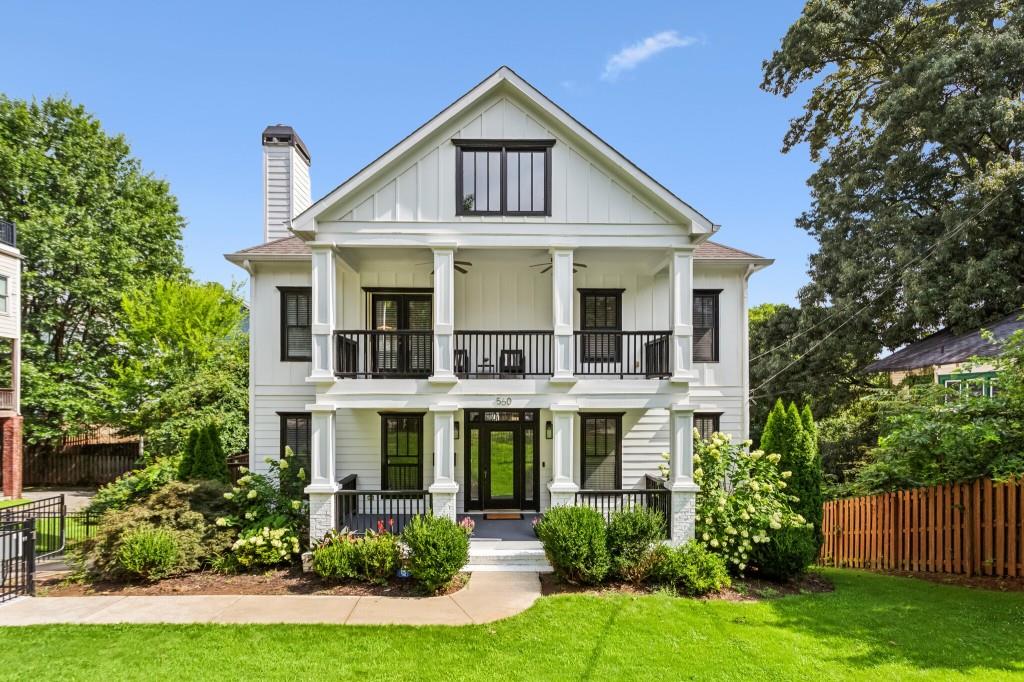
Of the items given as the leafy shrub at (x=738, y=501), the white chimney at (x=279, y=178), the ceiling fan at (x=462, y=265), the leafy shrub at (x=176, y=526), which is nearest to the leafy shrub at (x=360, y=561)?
the leafy shrub at (x=176, y=526)

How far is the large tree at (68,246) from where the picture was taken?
2208cm

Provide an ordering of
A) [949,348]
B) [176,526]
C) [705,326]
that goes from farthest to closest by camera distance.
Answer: [949,348] → [705,326] → [176,526]

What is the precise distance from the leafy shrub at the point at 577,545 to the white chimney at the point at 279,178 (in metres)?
10.6

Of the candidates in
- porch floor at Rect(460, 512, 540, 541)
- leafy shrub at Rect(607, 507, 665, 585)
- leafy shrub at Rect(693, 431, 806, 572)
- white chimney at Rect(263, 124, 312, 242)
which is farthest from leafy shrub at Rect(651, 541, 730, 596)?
white chimney at Rect(263, 124, 312, 242)

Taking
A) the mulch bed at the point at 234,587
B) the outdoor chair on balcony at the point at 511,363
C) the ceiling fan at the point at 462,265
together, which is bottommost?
the mulch bed at the point at 234,587

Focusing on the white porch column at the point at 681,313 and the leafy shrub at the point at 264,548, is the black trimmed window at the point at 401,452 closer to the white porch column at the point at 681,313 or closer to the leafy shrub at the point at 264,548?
the leafy shrub at the point at 264,548

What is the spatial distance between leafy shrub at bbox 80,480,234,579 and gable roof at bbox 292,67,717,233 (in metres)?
5.52

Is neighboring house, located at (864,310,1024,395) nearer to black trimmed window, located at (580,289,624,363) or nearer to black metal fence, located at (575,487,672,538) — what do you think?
black metal fence, located at (575,487,672,538)

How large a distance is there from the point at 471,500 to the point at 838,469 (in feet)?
47.6

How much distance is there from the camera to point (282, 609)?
7648 millimetres

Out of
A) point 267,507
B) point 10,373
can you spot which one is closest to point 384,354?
point 267,507

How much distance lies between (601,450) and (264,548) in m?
7.32

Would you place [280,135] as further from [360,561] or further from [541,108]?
[360,561]

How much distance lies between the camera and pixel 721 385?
40.5 feet
